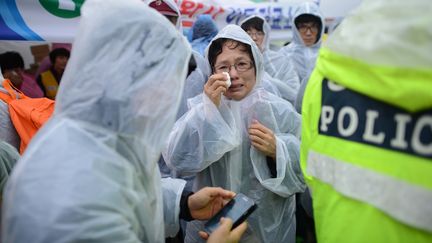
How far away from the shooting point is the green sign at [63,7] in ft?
9.60

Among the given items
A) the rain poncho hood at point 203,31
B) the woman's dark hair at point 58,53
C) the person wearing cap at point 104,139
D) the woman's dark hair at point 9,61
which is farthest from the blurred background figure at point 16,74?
the person wearing cap at point 104,139

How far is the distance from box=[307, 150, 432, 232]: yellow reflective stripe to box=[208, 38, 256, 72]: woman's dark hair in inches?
46.0

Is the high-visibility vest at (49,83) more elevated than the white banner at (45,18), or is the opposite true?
the white banner at (45,18)

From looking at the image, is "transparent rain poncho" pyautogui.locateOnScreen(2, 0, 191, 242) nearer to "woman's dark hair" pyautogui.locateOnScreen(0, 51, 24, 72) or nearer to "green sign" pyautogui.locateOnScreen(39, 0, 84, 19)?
"green sign" pyautogui.locateOnScreen(39, 0, 84, 19)

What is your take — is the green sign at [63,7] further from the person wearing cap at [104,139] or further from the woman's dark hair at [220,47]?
the person wearing cap at [104,139]

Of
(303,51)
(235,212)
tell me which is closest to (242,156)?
(235,212)

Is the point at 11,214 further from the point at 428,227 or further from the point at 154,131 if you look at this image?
the point at 428,227

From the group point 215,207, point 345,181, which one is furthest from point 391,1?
point 215,207

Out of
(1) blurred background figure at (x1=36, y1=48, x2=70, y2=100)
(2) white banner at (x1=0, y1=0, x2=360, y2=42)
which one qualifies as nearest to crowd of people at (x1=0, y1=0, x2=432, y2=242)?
(2) white banner at (x1=0, y1=0, x2=360, y2=42)

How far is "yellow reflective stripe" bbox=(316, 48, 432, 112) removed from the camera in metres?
0.61

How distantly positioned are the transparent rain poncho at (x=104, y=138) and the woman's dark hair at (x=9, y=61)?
313 centimetres

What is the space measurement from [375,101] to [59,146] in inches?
30.2

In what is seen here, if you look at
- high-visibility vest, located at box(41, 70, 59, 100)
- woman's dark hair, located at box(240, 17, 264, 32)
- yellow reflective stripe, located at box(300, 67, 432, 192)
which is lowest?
high-visibility vest, located at box(41, 70, 59, 100)

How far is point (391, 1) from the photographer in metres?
0.69
